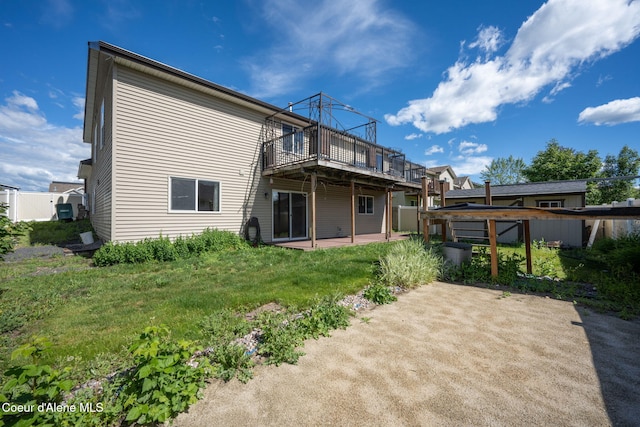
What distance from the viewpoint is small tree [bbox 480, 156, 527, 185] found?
144 feet

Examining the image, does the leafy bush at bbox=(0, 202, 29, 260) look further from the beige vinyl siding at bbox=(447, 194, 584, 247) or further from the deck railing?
the beige vinyl siding at bbox=(447, 194, 584, 247)

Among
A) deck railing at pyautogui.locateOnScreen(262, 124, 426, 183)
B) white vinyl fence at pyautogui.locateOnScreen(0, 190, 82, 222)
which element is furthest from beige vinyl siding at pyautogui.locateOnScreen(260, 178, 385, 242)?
white vinyl fence at pyautogui.locateOnScreen(0, 190, 82, 222)

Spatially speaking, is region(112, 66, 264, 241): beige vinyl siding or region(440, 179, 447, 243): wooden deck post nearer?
region(112, 66, 264, 241): beige vinyl siding

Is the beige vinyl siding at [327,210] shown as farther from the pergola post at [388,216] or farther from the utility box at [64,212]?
the utility box at [64,212]

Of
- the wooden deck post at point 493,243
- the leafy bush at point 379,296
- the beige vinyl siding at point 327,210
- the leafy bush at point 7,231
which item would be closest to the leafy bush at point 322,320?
the leafy bush at point 379,296

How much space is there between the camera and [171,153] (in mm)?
7875

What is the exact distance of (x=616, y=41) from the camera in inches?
359

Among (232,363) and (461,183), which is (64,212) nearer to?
(232,363)

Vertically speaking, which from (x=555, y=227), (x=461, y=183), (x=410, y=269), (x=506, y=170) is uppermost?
(x=506, y=170)

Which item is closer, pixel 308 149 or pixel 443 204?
pixel 443 204

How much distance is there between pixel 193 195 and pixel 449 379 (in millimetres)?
8316

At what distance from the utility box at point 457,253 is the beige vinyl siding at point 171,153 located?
6871mm

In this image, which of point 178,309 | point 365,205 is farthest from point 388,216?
point 178,309

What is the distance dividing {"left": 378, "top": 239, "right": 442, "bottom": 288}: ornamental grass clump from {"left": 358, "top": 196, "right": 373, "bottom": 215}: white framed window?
8.75m
